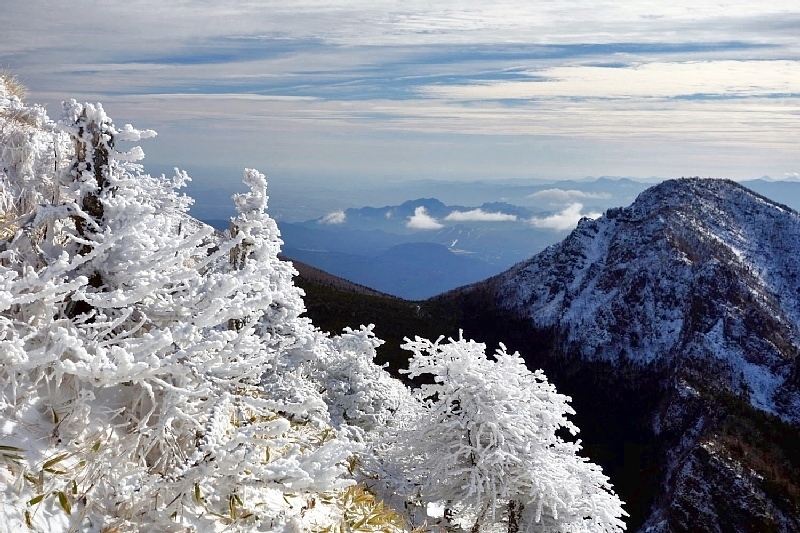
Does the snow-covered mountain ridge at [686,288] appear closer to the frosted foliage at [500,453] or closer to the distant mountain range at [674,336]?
the distant mountain range at [674,336]

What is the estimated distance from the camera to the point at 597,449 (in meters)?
66.2

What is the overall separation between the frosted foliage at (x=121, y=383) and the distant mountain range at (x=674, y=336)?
2080 inches

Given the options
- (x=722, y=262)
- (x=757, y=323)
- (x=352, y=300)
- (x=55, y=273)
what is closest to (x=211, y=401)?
(x=55, y=273)

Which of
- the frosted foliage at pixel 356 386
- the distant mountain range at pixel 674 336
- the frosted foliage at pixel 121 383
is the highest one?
the frosted foliage at pixel 121 383

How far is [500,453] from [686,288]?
83.2m

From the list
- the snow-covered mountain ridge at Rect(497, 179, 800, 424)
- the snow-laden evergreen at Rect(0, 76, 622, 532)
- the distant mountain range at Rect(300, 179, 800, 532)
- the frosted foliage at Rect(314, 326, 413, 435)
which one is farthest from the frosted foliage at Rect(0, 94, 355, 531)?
the snow-covered mountain ridge at Rect(497, 179, 800, 424)

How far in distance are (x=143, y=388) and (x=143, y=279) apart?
110 centimetres

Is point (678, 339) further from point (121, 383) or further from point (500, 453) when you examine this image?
point (121, 383)

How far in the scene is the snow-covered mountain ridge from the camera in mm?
75312

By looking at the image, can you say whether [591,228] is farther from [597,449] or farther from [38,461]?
[38,461]

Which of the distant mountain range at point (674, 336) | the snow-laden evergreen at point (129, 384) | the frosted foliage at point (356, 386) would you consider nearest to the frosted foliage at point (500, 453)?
the frosted foliage at point (356, 386)

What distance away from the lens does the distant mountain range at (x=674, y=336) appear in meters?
54.0

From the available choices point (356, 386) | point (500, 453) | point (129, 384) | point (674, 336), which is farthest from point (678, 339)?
point (129, 384)

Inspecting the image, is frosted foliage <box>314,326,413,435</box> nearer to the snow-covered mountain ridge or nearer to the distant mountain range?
the distant mountain range
